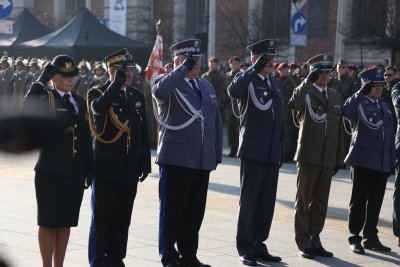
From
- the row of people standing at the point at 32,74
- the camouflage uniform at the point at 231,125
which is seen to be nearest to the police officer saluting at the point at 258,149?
the camouflage uniform at the point at 231,125

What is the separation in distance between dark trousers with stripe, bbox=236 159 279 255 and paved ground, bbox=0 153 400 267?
221mm

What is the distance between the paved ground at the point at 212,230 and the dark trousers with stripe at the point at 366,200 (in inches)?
8.8

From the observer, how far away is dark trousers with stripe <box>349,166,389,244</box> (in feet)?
26.1

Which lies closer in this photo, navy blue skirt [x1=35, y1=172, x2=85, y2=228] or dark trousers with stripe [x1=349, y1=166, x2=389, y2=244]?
navy blue skirt [x1=35, y1=172, x2=85, y2=228]

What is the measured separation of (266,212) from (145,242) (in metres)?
1.33

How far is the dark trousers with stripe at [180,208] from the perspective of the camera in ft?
21.1

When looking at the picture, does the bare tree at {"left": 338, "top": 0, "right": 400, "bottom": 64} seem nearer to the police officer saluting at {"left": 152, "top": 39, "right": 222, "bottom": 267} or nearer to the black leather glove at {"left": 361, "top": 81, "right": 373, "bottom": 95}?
the black leather glove at {"left": 361, "top": 81, "right": 373, "bottom": 95}

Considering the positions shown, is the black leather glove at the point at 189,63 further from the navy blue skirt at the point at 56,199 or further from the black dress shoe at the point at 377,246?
the black dress shoe at the point at 377,246

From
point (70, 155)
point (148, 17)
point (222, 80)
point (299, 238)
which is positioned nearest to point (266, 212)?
point (299, 238)

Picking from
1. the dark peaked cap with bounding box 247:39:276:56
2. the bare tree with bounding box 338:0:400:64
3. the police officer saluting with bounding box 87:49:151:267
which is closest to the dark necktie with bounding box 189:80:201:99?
the police officer saluting with bounding box 87:49:151:267

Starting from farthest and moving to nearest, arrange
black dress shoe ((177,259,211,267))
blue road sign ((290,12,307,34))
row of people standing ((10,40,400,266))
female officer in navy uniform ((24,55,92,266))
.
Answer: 1. blue road sign ((290,12,307,34))
2. black dress shoe ((177,259,211,267))
3. row of people standing ((10,40,400,266))
4. female officer in navy uniform ((24,55,92,266))

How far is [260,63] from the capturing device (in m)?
7.04

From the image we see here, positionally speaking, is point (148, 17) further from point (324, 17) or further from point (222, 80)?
point (222, 80)

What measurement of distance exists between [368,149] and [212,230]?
1912 millimetres
